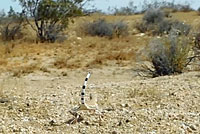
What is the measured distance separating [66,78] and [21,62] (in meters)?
3.95

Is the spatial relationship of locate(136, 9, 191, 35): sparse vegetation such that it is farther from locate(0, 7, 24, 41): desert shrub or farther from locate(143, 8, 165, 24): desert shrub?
locate(0, 7, 24, 41): desert shrub

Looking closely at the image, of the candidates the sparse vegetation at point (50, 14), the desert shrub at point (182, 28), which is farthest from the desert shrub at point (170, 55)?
the sparse vegetation at point (50, 14)

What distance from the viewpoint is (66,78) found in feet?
43.3

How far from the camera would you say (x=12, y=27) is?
2781 cm

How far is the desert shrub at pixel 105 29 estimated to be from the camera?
92.6 ft

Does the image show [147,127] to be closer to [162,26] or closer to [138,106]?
[138,106]

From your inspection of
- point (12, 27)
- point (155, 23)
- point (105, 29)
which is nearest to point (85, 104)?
point (105, 29)

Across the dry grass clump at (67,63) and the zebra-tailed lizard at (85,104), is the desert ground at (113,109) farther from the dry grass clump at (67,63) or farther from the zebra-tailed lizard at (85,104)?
the dry grass clump at (67,63)

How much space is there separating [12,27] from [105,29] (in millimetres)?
6235

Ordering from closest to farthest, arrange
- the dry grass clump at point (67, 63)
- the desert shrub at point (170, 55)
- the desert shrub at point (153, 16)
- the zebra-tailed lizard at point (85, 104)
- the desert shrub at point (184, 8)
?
1. the zebra-tailed lizard at point (85, 104)
2. the desert shrub at point (170, 55)
3. the dry grass clump at point (67, 63)
4. the desert shrub at point (153, 16)
5. the desert shrub at point (184, 8)

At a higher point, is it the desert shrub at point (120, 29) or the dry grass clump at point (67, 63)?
the desert shrub at point (120, 29)

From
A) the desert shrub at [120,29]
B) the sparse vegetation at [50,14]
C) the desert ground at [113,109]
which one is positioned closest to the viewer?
the desert ground at [113,109]

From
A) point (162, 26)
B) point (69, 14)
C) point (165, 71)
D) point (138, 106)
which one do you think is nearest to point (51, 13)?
point (69, 14)

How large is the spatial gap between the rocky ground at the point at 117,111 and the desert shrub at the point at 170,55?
2045 millimetres
